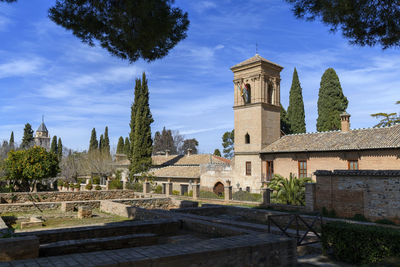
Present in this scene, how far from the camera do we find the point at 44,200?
20578 millimetres

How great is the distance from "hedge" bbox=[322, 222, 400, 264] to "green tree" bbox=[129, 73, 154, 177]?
29351 millimetres

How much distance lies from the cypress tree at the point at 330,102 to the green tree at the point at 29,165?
92.6 ft

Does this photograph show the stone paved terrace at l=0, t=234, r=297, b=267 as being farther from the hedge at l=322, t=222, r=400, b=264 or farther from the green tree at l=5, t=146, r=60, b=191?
the green tree at l=5, t=146, r=60, b=191

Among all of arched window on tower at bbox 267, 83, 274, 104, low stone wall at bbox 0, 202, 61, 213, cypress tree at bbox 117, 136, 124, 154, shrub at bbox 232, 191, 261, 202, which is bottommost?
low stone wall at bbox 0, 202, 61, 213

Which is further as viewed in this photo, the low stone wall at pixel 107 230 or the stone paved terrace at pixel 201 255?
the low stone wall at pixel 107 230

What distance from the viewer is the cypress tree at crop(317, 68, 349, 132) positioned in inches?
1426

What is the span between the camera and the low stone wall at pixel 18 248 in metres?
5.86

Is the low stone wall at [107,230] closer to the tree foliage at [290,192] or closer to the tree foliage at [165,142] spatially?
the tree foliage at [290,192]

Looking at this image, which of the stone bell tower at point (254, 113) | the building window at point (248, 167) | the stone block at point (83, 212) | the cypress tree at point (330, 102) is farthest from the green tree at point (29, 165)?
the cypress tree at point (330, 102)

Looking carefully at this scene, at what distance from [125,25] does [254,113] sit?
22974mm

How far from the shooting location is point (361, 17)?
8.93m

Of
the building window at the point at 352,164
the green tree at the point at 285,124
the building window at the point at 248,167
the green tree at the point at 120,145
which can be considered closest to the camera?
the building window at the point at 352,164

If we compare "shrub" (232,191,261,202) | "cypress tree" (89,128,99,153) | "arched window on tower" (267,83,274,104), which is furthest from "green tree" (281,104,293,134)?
"cypress tree" (89,128,99,153)

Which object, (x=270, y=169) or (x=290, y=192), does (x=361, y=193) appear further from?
(x=270, y=169)
